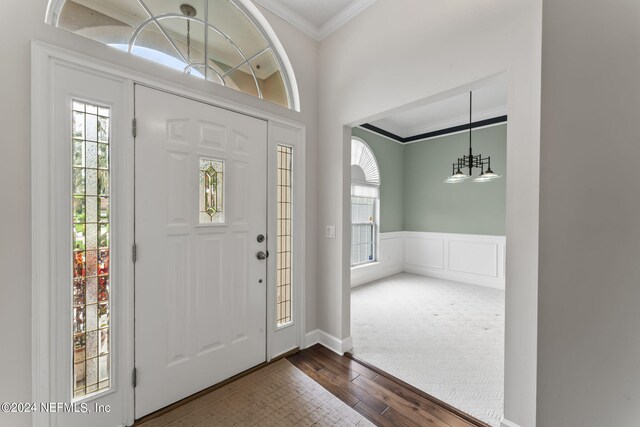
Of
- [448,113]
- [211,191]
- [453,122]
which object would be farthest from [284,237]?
[453,122]

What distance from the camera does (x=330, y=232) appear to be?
2418mm

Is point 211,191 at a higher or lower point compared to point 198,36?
lower

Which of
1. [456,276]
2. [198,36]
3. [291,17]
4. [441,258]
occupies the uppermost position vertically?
[291,17]

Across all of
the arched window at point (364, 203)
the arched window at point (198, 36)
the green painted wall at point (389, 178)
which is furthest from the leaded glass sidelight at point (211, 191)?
the green painted wall at point (389, 178)

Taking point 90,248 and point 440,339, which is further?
point 440,339

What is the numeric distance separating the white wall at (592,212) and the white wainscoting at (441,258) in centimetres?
382

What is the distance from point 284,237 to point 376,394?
1.38 metres

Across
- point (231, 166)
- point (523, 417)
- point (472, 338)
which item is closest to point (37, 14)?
point (231, 166)

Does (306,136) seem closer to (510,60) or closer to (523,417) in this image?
(510,60)

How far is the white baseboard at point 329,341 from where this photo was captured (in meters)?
2.31

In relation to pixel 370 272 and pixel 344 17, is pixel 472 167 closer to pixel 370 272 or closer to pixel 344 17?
pixel 370 272

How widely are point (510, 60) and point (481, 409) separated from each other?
2.12m

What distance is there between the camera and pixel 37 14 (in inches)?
49.5

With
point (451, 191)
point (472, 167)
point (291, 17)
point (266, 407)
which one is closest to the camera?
point (266, 407)
